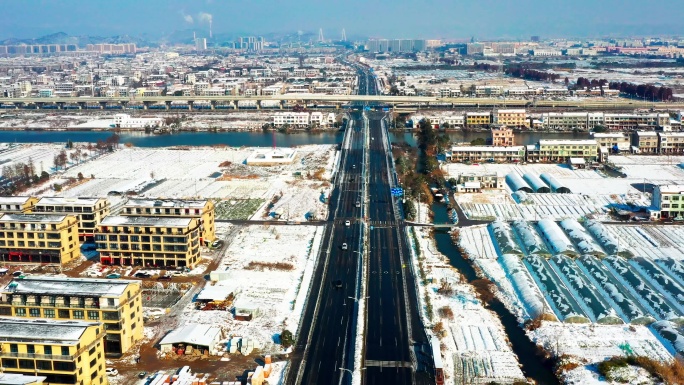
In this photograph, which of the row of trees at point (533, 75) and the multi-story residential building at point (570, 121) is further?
→ the row of trees at point (533, 75)

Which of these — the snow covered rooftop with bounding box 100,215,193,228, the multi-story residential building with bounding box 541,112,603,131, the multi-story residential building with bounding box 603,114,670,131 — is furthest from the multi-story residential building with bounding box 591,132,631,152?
the snow covered rooftop with bounding box 100,215,193,228

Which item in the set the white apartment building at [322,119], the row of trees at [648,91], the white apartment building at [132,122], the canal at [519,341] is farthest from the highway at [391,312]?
the row of trees at [648,91]

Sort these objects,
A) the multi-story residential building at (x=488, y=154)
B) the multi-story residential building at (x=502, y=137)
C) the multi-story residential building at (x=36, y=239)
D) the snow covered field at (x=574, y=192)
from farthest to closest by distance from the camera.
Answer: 1. the multi-story residential building at (x=502, y=137)
2. the multi-story residential building at (x=488, y=154)
3. the snow covered field at (x=574, y=192)
4. the multi-story residential building at (x=36, y=239)

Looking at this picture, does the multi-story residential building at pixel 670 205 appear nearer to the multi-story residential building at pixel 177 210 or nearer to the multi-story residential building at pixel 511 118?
the multi-story residential building at pixel 177 210

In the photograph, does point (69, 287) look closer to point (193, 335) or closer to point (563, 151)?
point (193, 335)

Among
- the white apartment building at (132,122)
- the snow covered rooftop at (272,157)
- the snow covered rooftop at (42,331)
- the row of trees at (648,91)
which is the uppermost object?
A: the row of trees at (648,91)

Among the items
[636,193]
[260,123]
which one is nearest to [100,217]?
[636,193]

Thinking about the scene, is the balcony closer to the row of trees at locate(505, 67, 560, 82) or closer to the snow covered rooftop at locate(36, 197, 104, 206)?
the snow covered rooftop at locate(36, 197, 104, 206)
